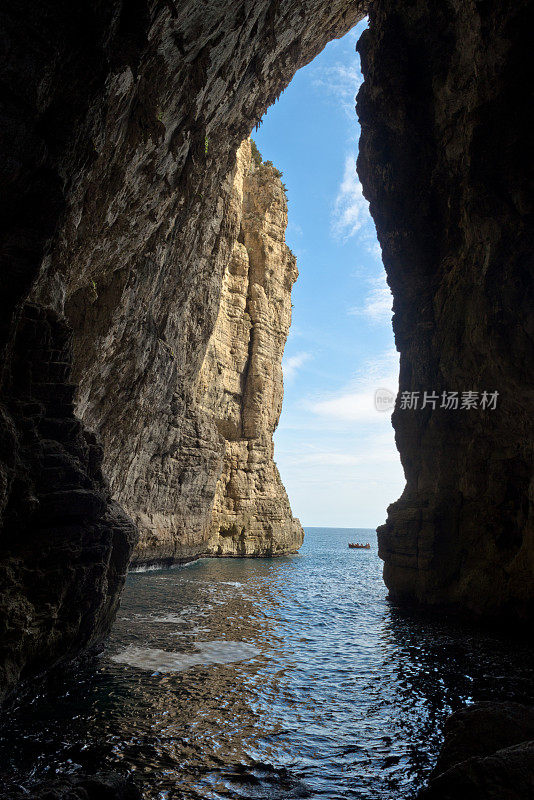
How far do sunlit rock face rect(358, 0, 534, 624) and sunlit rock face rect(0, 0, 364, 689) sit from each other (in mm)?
5683

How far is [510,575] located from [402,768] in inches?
375

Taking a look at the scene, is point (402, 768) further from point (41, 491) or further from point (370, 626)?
point (370, 626)

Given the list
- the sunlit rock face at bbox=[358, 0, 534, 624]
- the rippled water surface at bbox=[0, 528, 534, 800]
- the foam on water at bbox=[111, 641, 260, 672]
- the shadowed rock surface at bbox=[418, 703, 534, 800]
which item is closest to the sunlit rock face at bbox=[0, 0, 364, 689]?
the foam on water at bbox=[111, 641, 260, 672]

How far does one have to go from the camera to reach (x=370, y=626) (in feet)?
52.3

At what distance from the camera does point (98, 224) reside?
12.7m

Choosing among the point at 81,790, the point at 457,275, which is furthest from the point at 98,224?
the point at 81,790

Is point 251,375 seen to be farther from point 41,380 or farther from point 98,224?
point 41,380

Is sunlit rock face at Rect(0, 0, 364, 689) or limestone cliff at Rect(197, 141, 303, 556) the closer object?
sunlit rock face at Rect(0, 0, 364, 689)

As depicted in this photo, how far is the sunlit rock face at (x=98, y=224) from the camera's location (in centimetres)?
657

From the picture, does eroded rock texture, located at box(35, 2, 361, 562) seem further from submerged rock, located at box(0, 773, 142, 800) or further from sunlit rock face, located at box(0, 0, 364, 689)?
submerged rock, located at box(0, 773, 142, 800)

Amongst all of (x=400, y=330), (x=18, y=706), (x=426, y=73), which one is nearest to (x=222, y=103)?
(x=426, y=73)

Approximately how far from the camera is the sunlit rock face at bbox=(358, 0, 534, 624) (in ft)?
43.5

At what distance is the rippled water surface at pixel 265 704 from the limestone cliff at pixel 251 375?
29044 mm

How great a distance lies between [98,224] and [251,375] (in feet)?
122
